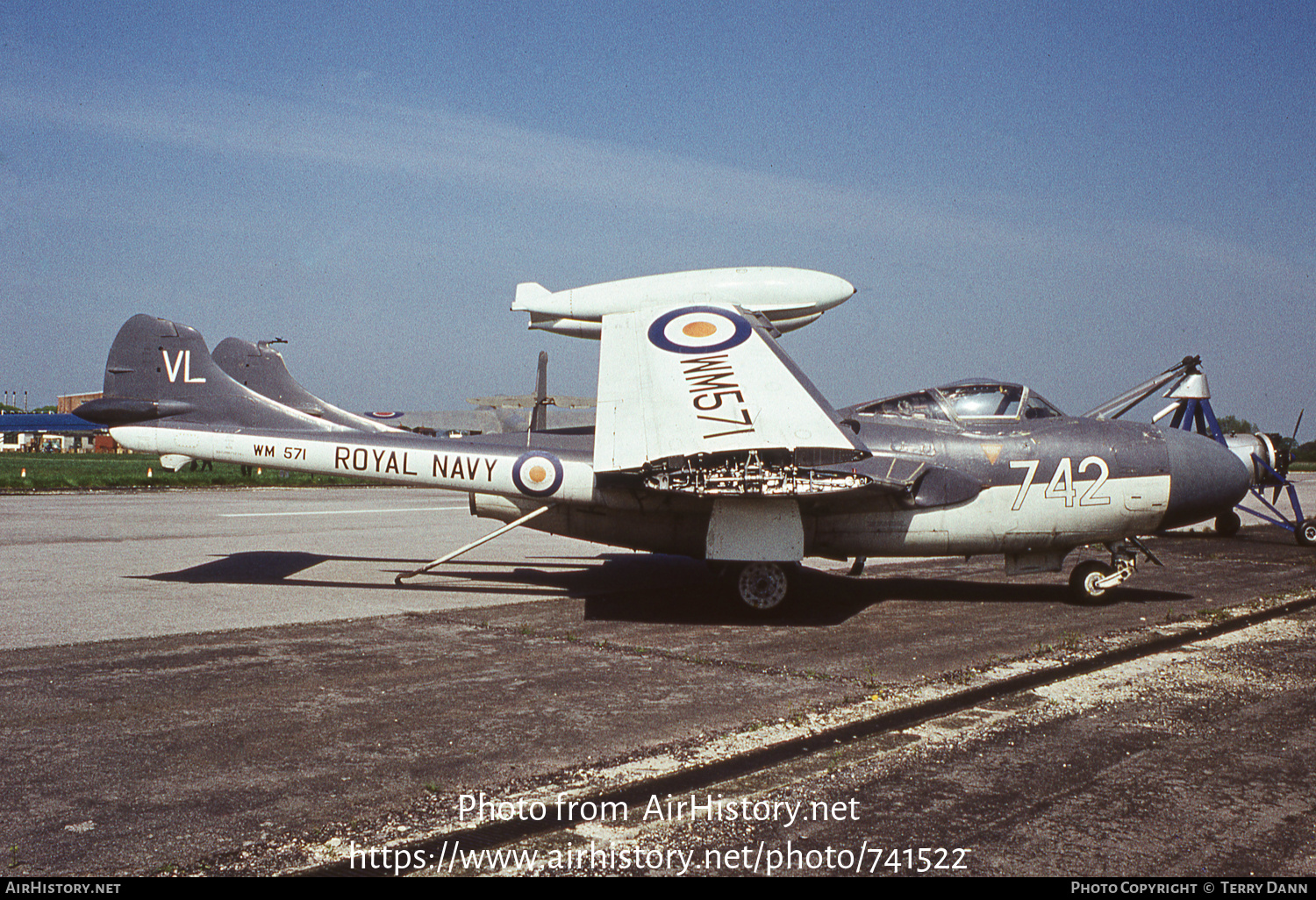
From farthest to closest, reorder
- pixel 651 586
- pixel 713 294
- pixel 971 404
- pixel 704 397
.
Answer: pixel 651 586 < pixel 971 404 < pixel 713 294 < pixel 704 397

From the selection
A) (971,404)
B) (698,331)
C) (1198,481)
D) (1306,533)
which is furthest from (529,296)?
(1306,533)

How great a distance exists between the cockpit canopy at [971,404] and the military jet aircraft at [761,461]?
2 centimetres

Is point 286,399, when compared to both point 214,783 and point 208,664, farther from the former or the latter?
point 214,783

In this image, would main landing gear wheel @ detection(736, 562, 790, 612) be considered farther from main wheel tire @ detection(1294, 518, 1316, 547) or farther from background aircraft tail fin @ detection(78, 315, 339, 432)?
main wheel tire @ detection(1294, 518, 1316, 547)

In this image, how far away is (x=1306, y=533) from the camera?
18.8 metres

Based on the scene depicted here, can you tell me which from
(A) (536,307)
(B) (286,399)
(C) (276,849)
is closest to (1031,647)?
(A) (536,307)

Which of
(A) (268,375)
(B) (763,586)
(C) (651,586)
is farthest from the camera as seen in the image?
(A) (268,375)

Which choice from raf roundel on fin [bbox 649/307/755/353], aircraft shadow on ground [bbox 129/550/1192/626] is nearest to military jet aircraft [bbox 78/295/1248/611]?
raf roundel on fin [bbox 649/307/755/353]

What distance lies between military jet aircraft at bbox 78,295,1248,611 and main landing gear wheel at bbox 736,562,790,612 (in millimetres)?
19

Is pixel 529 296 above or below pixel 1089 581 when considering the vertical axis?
above

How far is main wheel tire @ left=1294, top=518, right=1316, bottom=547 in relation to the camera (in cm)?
1870

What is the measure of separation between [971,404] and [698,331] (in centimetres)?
367

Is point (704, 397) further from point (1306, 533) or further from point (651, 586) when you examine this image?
point (1306, 533)

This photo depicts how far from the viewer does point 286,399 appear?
15320 mm
